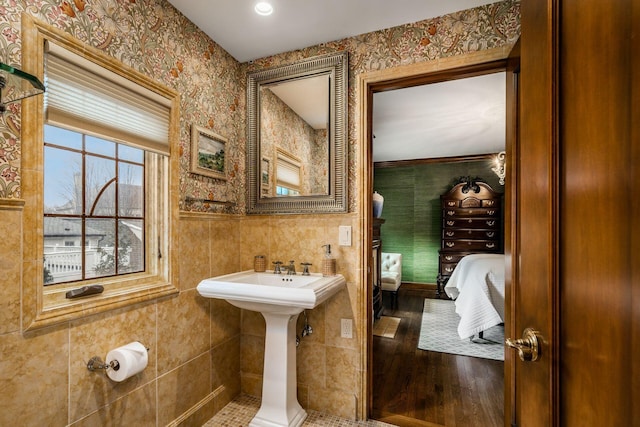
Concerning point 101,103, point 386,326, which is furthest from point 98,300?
point 386,326

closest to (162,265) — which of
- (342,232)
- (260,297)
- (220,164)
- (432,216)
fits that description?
(260,297)

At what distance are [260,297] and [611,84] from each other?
149cm

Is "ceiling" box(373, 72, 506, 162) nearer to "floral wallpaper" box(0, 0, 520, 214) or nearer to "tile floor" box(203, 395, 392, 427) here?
"floral wallpaper" box(0, 0, 520, 214)

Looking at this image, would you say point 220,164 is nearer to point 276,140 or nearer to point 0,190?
point 276,140

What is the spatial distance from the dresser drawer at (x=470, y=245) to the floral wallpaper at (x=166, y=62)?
4.48 metres

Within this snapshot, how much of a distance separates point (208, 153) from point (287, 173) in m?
0.55

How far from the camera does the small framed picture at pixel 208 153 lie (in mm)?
1843

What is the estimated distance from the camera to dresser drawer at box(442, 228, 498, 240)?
5363mm

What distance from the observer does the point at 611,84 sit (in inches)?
19.6

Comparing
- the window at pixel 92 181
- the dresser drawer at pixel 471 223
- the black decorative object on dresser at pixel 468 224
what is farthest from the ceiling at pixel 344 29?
the dresser drawer at pixel 471 223

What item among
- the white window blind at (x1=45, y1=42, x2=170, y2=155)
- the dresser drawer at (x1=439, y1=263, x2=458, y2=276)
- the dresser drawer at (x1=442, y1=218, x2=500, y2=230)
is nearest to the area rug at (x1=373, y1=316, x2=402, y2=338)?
the dresser drawer at (x1=439, y1=263, x2=458, y2=276)

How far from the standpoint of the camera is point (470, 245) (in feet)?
17.9

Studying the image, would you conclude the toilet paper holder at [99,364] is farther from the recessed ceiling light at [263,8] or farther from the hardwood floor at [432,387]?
the recessed ceiling light at [263,8]

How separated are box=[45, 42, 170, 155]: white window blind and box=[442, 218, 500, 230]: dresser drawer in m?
5.12
